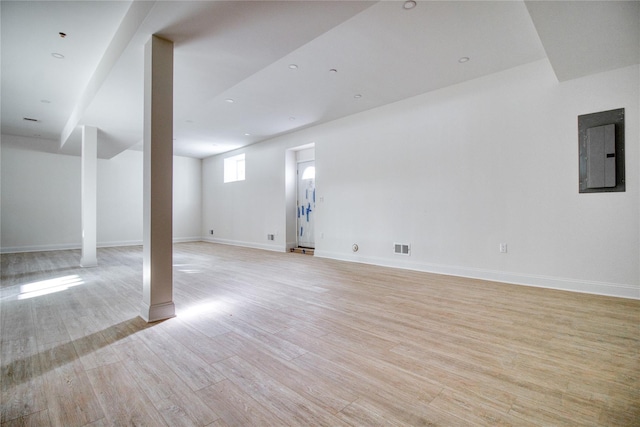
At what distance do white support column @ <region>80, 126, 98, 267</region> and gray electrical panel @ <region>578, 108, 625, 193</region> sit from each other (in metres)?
7.82

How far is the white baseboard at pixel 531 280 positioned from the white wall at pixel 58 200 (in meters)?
8.10

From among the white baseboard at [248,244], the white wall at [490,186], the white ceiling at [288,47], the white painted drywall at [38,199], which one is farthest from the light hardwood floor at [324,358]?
the white painted drywall at [38,199]

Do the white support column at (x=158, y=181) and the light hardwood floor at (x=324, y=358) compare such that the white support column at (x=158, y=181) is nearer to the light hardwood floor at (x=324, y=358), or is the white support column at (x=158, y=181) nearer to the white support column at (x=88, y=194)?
the light hardwood floor at (x=324, y=358)

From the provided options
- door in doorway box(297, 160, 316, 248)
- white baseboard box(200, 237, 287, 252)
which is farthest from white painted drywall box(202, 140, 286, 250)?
door in doorway box(297, 160, 316, 248)

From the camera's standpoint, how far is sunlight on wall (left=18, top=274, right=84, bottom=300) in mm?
3620

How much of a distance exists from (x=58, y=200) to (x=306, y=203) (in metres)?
6.97

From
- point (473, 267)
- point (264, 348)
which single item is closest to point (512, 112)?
point (473, 267)

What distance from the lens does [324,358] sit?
1.97 meters

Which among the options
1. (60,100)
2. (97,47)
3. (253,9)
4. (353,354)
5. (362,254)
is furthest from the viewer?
(362,254)

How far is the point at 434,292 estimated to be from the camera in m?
3.59

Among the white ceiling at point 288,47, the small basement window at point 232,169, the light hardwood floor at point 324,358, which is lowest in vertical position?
the light hardwood floor at point 324,358

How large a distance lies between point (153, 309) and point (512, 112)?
5018 millimetres

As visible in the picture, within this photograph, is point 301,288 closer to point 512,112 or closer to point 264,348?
point 264,348

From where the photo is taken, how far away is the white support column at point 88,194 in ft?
18.1
